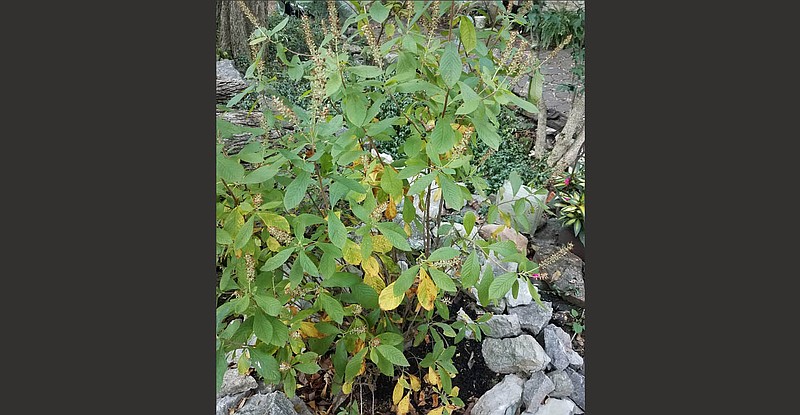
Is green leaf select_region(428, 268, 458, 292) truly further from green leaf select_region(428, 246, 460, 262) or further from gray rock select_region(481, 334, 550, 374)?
gray rock select_region(481, 334, 550, 374)

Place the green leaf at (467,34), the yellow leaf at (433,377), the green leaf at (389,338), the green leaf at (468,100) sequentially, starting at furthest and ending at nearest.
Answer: the yellow leaf at (433,377) → the green leaf at (389,338) → the green leaf at (467,34) → the green leaf at (468,100)

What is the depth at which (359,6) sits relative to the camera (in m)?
2.18

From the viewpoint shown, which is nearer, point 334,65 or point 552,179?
point 334,65

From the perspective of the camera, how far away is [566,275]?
2.64 meters

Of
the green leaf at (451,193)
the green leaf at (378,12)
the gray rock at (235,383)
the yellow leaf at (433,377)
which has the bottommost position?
the gray rock at (235,383)

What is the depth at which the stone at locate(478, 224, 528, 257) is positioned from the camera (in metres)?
2.60

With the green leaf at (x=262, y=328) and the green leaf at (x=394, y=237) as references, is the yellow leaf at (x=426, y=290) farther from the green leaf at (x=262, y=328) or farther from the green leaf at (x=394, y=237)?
the green leaf at (x=262, y=328)

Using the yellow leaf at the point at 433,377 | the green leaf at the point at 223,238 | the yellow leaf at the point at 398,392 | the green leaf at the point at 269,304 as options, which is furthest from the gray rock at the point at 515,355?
the green leaf at the point at 223,238

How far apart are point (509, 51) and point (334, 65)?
555 millimetres

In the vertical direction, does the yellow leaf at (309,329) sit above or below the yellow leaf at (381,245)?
below

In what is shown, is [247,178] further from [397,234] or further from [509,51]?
[509,51]

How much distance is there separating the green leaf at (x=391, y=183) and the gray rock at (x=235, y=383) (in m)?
0.96

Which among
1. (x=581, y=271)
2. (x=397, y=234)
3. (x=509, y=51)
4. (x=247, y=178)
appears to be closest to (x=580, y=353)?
(x=581, y=271)

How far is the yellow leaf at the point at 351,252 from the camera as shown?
2.21 metres
